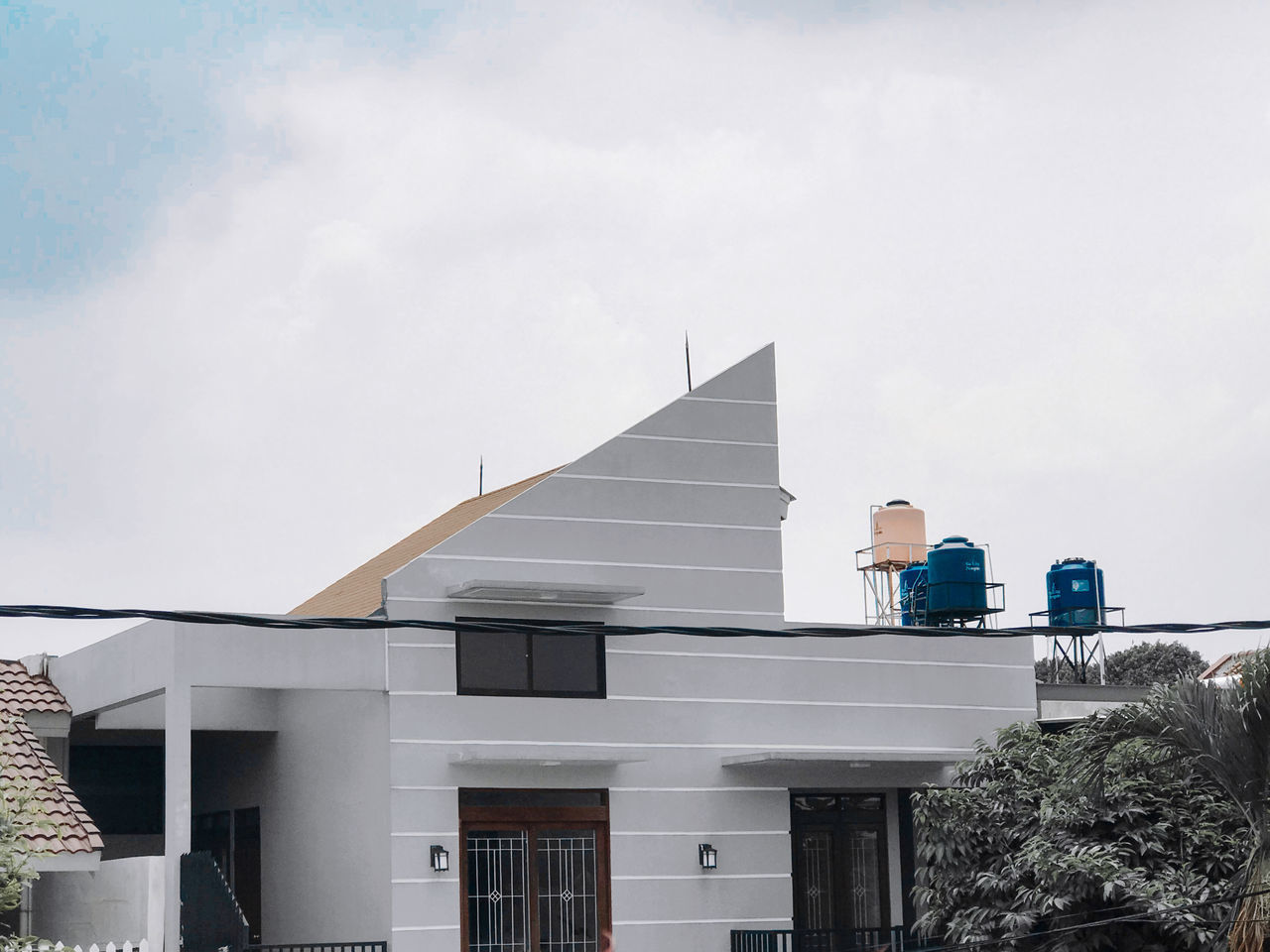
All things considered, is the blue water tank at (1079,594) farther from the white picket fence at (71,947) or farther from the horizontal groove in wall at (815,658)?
the white picket fence at (71,947)

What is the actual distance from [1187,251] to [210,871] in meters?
10.6

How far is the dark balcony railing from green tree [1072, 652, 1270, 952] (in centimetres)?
626

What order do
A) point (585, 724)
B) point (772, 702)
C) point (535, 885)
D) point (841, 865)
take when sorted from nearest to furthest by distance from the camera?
point (535, 885) < point (585, 724) < point (772, 702) < point (841, 865)

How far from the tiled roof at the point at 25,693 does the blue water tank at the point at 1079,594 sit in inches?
508

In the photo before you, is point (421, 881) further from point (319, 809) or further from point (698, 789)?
point (698, 789)

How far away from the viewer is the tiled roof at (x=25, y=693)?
65.1 ft

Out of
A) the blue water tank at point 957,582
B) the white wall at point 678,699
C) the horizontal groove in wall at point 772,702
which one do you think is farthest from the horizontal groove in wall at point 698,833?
the blue water tank at point 957,582

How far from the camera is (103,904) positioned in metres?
18.1

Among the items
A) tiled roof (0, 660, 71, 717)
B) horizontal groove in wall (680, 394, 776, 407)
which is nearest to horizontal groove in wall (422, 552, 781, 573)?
horizontal groove in wall (680, 394, 776, 407)

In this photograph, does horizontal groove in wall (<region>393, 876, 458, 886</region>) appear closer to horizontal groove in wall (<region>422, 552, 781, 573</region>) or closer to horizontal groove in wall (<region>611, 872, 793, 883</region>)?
horizontal groove in wall (<region>611, 872, 793, 883</region>)

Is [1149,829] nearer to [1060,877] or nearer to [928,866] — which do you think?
[1060,877]

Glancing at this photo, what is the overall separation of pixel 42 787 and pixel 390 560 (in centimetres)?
536

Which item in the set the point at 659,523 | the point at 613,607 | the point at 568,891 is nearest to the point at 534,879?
the point at 568,891

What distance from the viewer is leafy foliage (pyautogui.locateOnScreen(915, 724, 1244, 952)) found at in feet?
52.9
